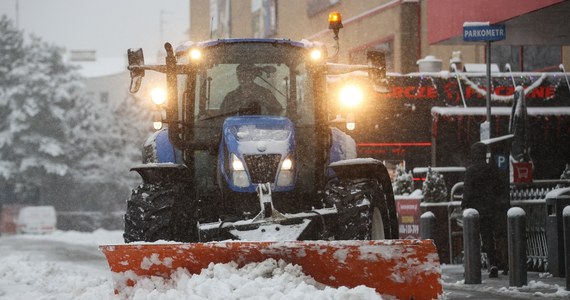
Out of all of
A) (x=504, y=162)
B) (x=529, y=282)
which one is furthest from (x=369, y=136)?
(x=529, y=282)

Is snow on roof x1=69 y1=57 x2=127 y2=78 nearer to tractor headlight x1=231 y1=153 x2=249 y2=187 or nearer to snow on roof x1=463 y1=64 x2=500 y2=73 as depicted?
snow on roof x1=463 y1=64 x2=500 y2=73

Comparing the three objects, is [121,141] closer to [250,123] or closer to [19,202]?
[19,202]

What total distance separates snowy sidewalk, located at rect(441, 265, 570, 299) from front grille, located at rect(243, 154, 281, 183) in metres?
3.09

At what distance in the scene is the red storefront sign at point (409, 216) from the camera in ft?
58.4

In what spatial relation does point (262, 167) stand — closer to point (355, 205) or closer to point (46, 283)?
point (355, 205)

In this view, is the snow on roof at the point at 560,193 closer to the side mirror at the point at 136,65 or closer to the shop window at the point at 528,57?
the side mirror at the point at 136,65

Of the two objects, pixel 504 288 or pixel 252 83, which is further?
pixel 504 288

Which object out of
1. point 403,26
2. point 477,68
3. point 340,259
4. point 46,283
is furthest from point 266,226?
point 403,26

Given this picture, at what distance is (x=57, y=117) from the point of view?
56719mm

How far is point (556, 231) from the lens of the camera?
1413 centimetres

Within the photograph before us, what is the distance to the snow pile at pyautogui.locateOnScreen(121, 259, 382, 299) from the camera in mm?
7695

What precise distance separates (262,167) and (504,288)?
14.4 ft

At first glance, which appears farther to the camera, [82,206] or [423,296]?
[82,206]

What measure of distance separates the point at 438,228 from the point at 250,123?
8.92m
